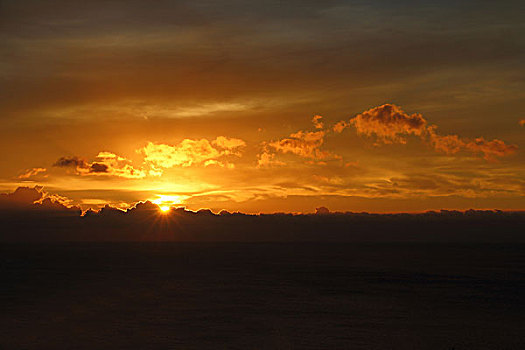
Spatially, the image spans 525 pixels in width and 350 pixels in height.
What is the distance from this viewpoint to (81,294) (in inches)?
4021

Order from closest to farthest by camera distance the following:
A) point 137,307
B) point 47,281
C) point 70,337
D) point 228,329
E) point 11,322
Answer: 1. point 70,337
2. point 228,329
3. point 11,322
4. point 137,307
5. point 47,281

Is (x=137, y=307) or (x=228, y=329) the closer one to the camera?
(x=228, y=329)

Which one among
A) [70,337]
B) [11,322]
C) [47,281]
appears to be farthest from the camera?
[47,281]

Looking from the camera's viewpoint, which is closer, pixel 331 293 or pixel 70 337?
pixel 70 337

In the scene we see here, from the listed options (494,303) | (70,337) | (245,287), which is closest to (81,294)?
(245,287)

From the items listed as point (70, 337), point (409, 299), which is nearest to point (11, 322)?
point (70, 337)

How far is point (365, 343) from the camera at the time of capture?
5256 cm

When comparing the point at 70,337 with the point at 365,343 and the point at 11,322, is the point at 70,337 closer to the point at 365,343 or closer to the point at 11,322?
the point at 11,322

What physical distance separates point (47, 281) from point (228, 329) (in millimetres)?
89849

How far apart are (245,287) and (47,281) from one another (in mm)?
56090

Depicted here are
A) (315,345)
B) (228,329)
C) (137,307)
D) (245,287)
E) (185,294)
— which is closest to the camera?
(315,345)

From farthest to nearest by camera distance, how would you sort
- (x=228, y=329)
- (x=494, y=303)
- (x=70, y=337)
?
(x=494, y=303)
(x=228, y=329)
(x=70, y=337)

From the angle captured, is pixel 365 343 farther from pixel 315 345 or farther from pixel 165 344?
pixel 165 344

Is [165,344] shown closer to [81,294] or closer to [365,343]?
[365,343]
